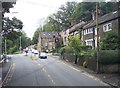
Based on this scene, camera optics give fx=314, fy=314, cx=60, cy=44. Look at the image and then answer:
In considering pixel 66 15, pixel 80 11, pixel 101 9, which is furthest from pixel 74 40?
pixel 66 15

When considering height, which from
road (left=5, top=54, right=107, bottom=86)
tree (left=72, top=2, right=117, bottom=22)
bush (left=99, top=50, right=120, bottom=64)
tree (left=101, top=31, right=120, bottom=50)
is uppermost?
tree (left=72, top=2, right=117, bottom=22)

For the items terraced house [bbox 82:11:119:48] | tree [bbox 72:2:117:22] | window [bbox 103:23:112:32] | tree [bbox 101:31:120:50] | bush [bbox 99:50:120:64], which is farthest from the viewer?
tree [bbox 72:2:117:22]

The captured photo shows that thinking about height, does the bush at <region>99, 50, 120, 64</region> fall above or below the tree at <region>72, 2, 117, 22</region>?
below

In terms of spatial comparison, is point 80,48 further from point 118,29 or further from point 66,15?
point 66,15

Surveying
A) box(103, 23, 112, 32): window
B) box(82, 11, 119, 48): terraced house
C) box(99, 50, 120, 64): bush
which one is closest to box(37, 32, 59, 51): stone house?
box(82, 11, 119, 48): terraced house

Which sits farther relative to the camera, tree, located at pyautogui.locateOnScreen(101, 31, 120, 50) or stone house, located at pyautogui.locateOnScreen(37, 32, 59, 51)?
stone house, located at pyautogui.locateOnScreen(37, 32, 59, 51)

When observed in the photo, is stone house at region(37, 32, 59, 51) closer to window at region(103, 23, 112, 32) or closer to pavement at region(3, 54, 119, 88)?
window at region(103, 23, 112, 32)

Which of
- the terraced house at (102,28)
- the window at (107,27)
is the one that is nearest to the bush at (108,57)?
the terraced house at (102,28)

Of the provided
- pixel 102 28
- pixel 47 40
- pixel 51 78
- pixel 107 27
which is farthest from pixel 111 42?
pixel 47 40

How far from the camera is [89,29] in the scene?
204ft

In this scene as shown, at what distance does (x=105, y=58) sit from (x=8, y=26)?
34360 mm

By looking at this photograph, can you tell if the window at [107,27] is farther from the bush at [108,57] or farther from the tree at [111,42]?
the bush at [108,57]


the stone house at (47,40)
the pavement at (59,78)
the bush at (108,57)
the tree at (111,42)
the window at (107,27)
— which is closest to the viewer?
the pavement at (59,78)

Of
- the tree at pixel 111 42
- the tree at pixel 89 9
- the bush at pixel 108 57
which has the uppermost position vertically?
the tree at pixel 89 9
